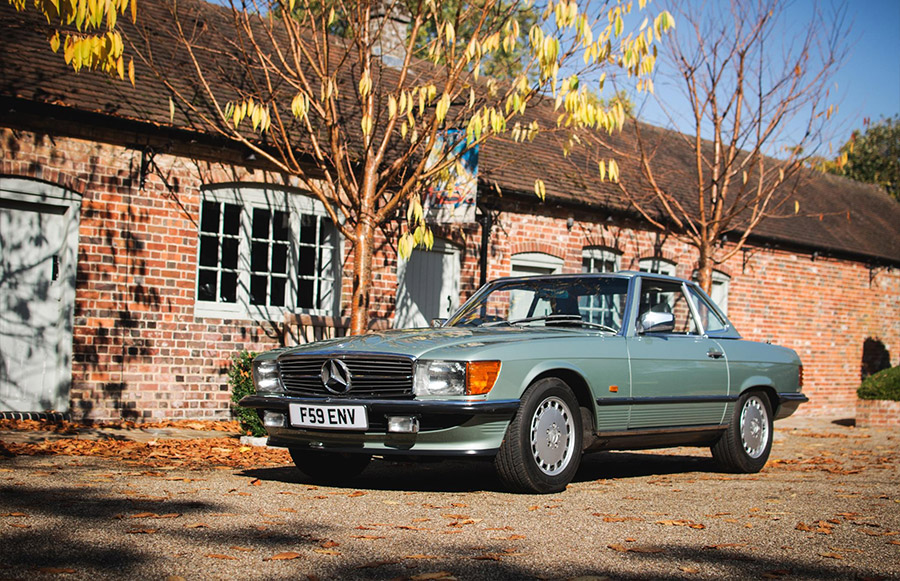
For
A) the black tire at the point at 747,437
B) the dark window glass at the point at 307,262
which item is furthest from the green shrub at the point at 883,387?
the dark window glass at the point at 307,262

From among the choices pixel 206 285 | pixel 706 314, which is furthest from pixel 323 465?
pixel 206 285

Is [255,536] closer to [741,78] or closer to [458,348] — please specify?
[458,348]

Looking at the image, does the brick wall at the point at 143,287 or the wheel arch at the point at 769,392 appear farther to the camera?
the brick wall at the point at 143,287

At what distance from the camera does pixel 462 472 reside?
7645 mm

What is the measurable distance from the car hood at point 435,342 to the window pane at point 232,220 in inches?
211

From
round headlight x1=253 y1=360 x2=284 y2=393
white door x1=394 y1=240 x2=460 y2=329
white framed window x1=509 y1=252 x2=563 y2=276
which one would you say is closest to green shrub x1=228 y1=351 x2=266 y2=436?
round headlight x1=253 y1=360 x2=284 y2=393

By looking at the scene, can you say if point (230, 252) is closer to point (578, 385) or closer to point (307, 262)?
point (307, 262)

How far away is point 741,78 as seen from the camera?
1426 centimetres

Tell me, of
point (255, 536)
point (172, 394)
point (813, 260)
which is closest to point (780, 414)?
point (255, 536)

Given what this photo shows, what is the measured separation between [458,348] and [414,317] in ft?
25.1

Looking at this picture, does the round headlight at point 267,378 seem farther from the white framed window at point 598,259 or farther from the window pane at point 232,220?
the white framed window at point 598,259

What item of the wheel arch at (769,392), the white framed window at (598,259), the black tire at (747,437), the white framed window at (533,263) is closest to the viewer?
the black tire at (747,437)

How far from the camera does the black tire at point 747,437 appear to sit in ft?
26.3

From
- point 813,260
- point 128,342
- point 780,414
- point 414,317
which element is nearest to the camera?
point 780,414
